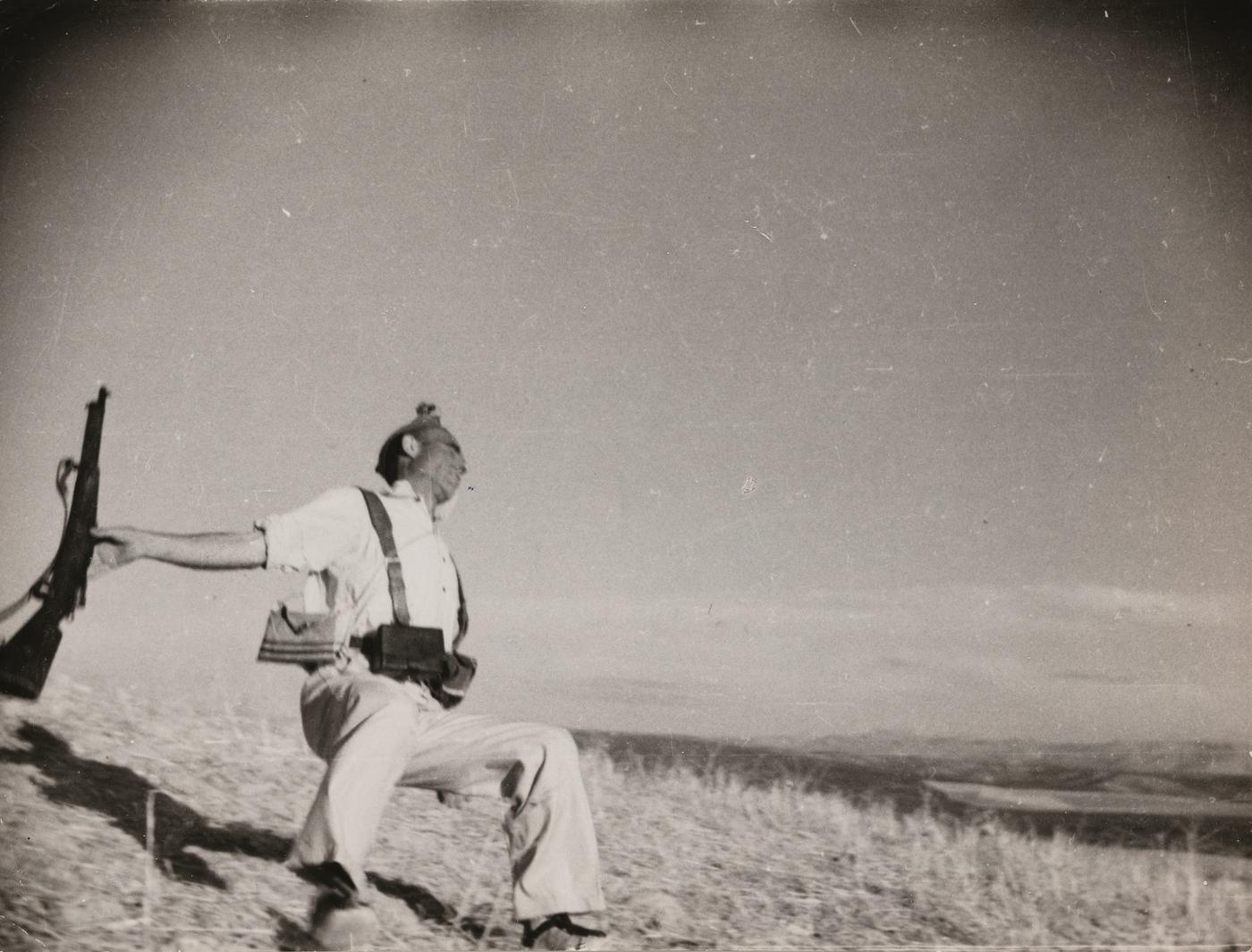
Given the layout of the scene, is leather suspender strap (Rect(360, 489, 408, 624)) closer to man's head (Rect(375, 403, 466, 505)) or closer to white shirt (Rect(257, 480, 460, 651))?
white shirt (Rect(257, 480, 460, 651))

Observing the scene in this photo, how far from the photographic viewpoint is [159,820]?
416 cm

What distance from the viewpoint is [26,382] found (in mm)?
4547

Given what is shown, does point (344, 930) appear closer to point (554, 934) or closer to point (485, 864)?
point (485, 864)

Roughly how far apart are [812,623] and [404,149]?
2.20 meters

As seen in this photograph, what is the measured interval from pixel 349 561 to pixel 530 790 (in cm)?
90

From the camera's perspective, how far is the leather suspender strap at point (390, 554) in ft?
13.7

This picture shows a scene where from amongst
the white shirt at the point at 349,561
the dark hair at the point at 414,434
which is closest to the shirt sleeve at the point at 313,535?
the white shirt at the point at 349,561

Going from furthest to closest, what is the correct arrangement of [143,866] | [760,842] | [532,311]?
[532,311]
[760,842]
[143,866]

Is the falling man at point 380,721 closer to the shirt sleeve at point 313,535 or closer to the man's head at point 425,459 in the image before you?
the shirt sleeve at point 313,535

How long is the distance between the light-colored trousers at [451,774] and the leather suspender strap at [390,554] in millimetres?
224

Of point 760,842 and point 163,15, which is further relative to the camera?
point 163,15

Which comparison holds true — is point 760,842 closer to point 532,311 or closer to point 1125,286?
point 532,311

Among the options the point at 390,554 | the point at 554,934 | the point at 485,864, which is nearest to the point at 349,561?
the point at 390,554

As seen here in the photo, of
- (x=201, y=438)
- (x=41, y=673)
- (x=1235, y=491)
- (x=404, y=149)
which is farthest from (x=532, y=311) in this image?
(x=1235, y=491)
